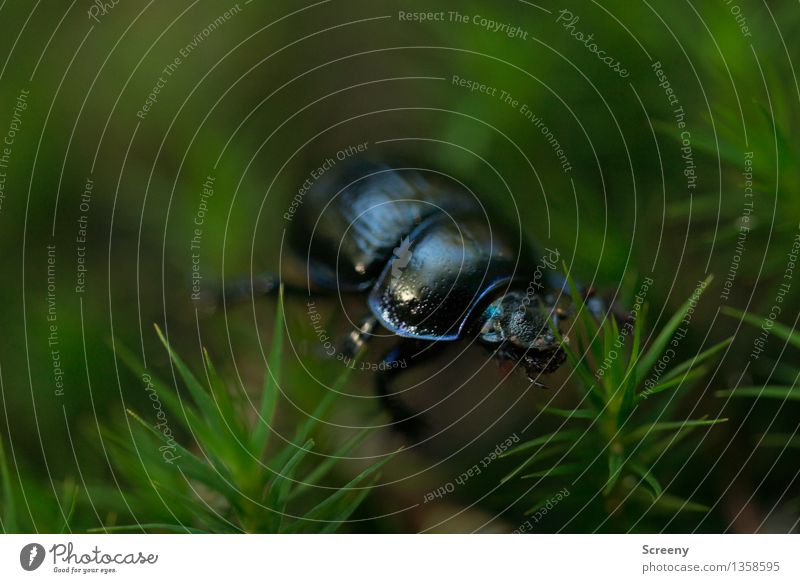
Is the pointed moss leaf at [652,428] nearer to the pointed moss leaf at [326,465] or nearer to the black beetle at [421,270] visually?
the black beetle at [421,270]

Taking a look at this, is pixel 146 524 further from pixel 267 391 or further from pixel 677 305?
pixel 677 305

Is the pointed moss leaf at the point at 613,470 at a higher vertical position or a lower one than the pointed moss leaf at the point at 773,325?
lower

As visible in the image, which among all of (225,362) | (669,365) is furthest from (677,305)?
(225,362)

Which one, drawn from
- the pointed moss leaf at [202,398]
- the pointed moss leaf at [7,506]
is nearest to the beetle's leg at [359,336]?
the pointed moss leaf at [202,398]

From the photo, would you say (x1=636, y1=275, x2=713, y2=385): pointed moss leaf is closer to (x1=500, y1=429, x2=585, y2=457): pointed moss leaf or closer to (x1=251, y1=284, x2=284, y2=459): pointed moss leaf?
(x1=500, y1=429, x2=585, y2=457): pointed moss leaf

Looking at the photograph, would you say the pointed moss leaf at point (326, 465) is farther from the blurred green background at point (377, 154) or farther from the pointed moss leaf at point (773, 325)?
the pointed moss leaf at point (773, 325)

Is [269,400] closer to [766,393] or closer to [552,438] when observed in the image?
[552,438]

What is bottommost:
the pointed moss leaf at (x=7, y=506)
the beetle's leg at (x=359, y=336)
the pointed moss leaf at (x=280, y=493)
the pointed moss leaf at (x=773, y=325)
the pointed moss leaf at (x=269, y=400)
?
the pointed moss leaf at (x=7, y=506)

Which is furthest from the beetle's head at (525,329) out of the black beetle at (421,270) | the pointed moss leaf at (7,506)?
the pointed moss leaf at (7,506)
